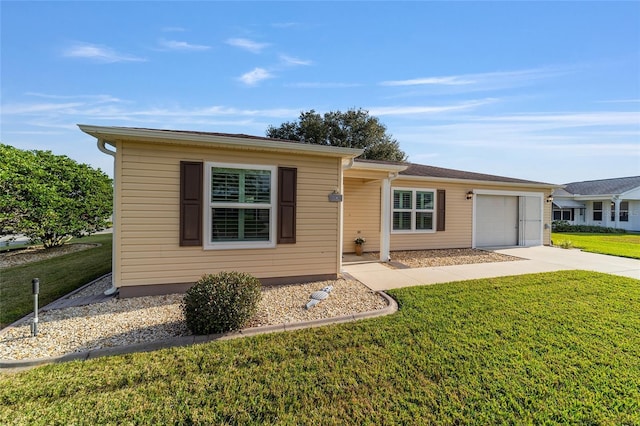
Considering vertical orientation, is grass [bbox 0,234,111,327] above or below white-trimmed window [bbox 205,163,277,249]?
below

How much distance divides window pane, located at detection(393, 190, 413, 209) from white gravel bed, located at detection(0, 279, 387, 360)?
17.1 feet

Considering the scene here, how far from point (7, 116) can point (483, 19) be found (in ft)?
42.9

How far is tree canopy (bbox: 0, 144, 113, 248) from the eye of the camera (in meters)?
8.84

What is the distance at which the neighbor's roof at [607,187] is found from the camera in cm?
2191

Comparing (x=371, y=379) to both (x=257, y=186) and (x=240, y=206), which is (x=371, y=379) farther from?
(x=257, y=186)

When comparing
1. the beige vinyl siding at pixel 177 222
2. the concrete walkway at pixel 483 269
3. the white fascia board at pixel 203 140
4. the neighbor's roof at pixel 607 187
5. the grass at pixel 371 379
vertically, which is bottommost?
the grass at pixel 371 379

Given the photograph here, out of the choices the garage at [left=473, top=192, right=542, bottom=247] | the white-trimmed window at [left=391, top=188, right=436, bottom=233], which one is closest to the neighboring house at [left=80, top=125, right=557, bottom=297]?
the white-trimmed window at [left=391, top=188, right=436, bottom=233]

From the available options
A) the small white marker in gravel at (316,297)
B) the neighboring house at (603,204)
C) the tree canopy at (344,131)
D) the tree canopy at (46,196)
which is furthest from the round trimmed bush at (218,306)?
the neighboring house at (603,204)

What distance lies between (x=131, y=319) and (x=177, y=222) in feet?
6.00

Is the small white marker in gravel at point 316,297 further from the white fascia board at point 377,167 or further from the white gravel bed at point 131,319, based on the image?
the white fascia board at point 377,167

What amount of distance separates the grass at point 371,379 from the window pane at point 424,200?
21.4 feet

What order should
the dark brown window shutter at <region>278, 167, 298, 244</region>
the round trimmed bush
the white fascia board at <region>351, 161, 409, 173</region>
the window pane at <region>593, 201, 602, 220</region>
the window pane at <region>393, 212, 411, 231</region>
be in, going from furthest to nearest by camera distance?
the window pane at <region>593, 201, 602, 220</region>
the window pane at <region>393, 212, 411, 231</region>
the white fascia board at <region>351, 161, 409, 173</region>
the dark brown window shutter at <region>278, 167, 298, 244</region>
the round trimmed bush

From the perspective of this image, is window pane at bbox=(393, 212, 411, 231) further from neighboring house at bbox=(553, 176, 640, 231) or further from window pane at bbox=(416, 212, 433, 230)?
neighboring house at bbox=(553, 176, 640, 231)

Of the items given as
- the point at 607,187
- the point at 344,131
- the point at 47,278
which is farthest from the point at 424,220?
the point at 607,187
